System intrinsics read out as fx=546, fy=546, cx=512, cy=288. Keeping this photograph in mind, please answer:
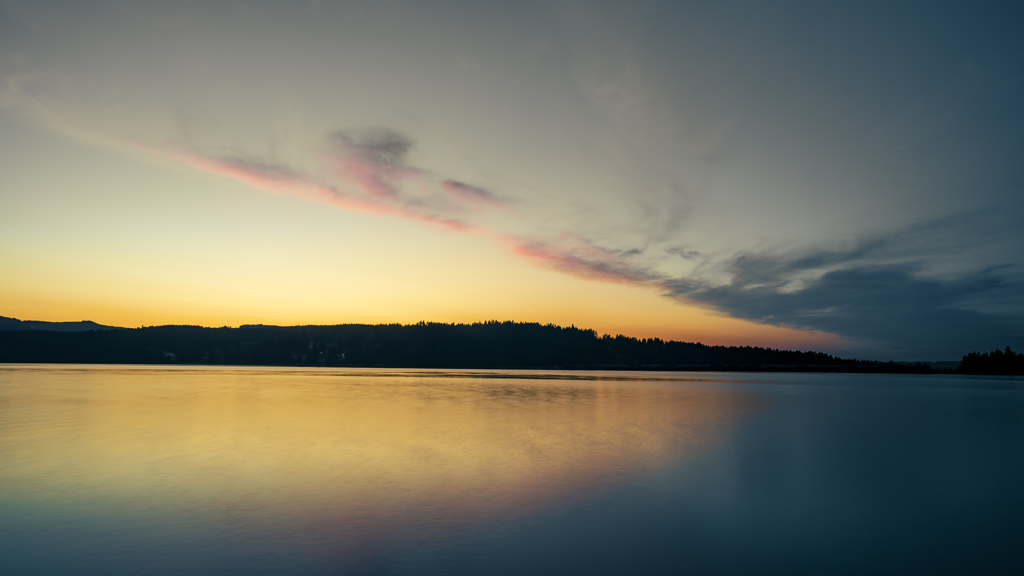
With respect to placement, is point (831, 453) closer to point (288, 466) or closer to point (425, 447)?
point (425, 447)

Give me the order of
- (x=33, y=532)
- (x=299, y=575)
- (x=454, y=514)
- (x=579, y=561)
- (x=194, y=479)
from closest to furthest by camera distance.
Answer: (x=299, y=575) → (x=579, y=561) → (x=33, y=532) → (x=454, y=514) → (x=194, y=479)

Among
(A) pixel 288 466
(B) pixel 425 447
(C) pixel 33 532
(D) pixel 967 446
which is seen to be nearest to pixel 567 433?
(B) pixel 425 447

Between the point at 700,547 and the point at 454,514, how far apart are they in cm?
415

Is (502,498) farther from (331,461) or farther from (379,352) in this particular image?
(379,352)

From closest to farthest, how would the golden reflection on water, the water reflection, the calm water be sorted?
the calm water → the water reflection → the golden reflection on water

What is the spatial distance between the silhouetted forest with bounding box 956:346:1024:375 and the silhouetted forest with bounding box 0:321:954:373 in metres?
31.5

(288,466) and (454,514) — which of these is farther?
(288,466)

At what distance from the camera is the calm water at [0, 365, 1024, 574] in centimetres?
754

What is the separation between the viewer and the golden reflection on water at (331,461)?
9.91 m

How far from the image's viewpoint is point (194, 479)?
12.4m

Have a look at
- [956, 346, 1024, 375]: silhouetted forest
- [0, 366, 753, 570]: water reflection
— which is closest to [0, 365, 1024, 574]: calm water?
[0, 366, 753, 570]: water reflection

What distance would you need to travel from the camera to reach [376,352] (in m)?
195

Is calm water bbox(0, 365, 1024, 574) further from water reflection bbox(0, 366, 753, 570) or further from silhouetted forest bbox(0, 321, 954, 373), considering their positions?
silhouetted forest bbox(0, 321, 954, 373)

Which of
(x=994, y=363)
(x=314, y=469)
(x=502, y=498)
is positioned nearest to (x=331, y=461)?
(x=314, y=469)
